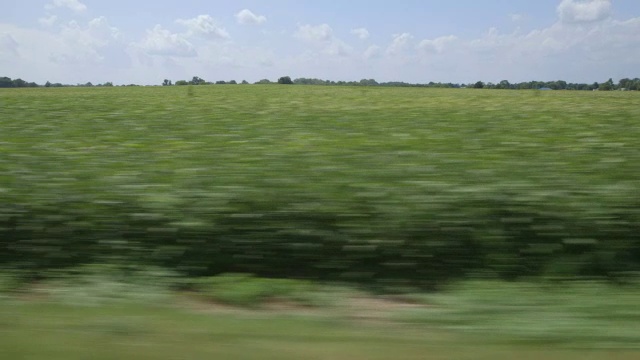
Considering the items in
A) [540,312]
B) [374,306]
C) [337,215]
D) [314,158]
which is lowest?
[374,306]

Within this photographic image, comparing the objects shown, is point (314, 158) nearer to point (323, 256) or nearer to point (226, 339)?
point (323, 256)

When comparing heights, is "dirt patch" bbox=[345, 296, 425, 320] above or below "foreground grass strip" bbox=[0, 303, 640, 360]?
below

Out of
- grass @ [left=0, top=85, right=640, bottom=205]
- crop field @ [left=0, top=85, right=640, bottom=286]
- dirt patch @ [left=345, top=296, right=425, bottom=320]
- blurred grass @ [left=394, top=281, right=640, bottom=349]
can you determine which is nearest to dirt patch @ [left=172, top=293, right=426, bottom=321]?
dirt patch @ [left=345, top=296, right=425, bottom=320]

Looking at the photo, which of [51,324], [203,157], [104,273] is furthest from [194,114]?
[51,324]

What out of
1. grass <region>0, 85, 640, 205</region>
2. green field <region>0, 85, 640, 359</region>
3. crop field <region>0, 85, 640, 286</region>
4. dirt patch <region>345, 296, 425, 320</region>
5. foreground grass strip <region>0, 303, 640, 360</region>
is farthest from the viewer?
grass <region>0, 85, 640, 205</region>

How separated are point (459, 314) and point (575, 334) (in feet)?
2.51

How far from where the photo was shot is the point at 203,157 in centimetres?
884

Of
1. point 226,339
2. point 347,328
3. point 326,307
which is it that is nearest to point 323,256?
point 326,307

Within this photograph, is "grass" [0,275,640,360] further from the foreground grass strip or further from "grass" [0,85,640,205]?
"grass" [0,85,640,205]

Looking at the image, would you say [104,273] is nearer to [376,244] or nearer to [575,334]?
[376,244]

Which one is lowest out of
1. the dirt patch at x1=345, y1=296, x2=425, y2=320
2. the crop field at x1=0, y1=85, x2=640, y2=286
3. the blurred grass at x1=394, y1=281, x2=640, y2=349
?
the dirt patch at x1=345, y1=296, x2=425, y2=320

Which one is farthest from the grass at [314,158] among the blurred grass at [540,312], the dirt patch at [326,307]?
the blurred grass at [540,312]

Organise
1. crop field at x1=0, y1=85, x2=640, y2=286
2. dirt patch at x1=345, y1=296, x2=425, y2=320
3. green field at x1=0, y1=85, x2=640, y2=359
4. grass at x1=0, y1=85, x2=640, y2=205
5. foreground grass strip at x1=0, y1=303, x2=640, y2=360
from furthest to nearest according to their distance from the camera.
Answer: grass at x1=0, y1=85, x2=640, y2=205, crop field at x1=0, y1=85, x2=640, y2=286, dirt patch at x1=345, y1=296, x2=425, y2=320, green field at x1=0, y1=85, x2=640, y2=359, foreground grass strip at x1=0, y1=303, x2=640, y2=360

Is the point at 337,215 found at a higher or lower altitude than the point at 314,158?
lower
